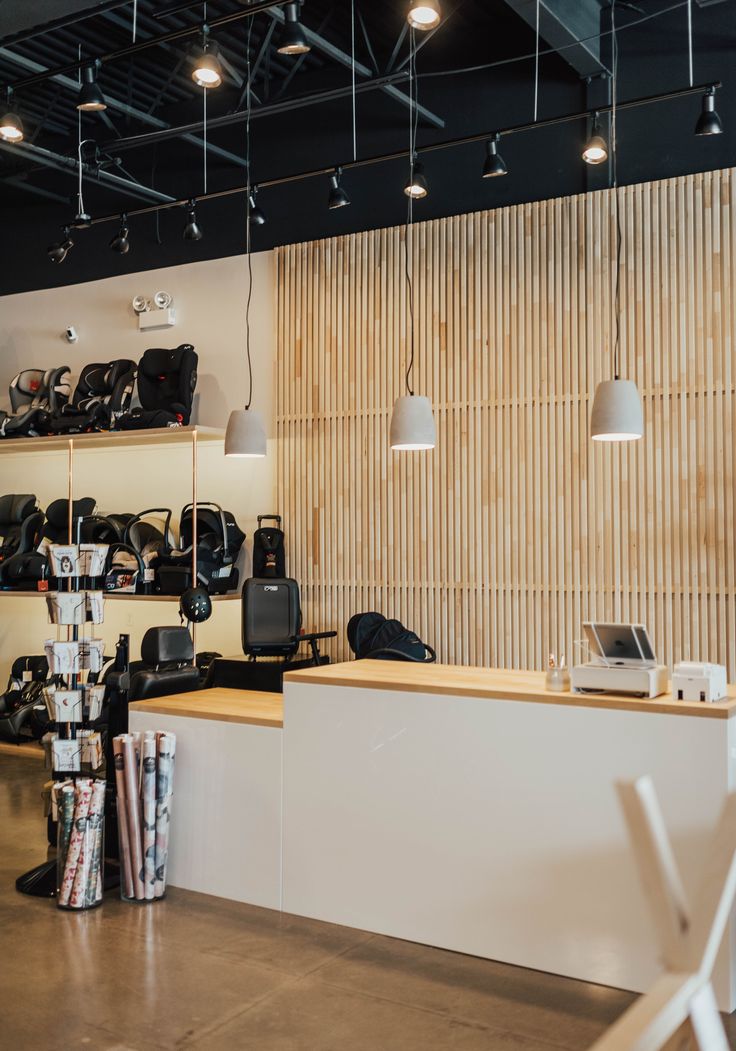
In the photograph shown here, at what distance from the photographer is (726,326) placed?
6.68 metres

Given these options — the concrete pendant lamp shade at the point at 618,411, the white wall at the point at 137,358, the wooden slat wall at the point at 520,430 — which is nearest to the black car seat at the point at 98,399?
the white wall at the point at 137,358

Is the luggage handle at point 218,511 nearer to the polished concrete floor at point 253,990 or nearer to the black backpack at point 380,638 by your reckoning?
the black backpack at point 380,638

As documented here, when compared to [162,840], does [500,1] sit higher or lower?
higher

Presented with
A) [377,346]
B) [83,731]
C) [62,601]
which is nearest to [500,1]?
[377,346]

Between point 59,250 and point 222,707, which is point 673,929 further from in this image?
point 59,250

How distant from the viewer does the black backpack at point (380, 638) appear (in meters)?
7.40

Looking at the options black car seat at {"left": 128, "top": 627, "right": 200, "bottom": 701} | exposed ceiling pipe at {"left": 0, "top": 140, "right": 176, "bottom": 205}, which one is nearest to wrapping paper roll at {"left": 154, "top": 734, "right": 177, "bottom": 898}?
black car seat at {"left": 128, "top": 627, "right": 200, "bottom": 701}

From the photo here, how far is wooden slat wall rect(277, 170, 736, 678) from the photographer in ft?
22.2

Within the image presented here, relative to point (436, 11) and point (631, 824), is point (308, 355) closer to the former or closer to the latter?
point (436, 11)

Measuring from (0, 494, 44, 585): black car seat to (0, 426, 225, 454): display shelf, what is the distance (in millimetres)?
517

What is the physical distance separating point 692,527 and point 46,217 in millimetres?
7255

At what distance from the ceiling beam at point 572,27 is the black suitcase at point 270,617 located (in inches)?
170

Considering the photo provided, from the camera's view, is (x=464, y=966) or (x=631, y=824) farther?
(x=464, y=966)

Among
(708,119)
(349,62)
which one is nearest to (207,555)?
(349,62)
